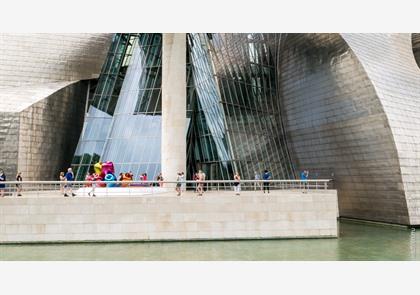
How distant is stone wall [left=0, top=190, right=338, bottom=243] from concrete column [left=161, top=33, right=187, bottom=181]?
4035mm

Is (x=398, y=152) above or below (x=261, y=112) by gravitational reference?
below

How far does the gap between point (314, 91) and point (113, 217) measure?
52.5 ft

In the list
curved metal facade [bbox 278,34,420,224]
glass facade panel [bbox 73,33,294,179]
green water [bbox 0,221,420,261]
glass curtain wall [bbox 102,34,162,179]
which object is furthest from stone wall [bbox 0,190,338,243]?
glass curtain wall [bbox 102,34,162,179]

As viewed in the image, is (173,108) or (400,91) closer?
(173,108)

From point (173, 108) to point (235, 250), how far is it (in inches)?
339

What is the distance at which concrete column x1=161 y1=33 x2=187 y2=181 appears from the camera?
19.1 metres

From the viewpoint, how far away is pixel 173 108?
19297 mm

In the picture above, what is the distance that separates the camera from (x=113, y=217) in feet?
49.3

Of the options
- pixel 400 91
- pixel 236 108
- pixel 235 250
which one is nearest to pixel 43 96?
pixel 236 108

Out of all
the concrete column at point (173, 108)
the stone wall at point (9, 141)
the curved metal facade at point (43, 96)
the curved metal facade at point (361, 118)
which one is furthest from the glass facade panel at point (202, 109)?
the stone wall at point (9, 141)

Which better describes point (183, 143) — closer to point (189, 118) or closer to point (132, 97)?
point (189, 118)

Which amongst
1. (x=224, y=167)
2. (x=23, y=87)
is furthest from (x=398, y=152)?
(x=23, y=87)

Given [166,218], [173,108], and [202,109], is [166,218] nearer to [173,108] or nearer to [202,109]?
[173,108]

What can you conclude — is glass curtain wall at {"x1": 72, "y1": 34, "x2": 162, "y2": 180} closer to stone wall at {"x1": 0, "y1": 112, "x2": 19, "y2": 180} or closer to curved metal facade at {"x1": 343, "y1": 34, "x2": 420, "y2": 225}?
stone wall at {"x1": 0, "y1": 112, "x2": 19, "y2": 180}
